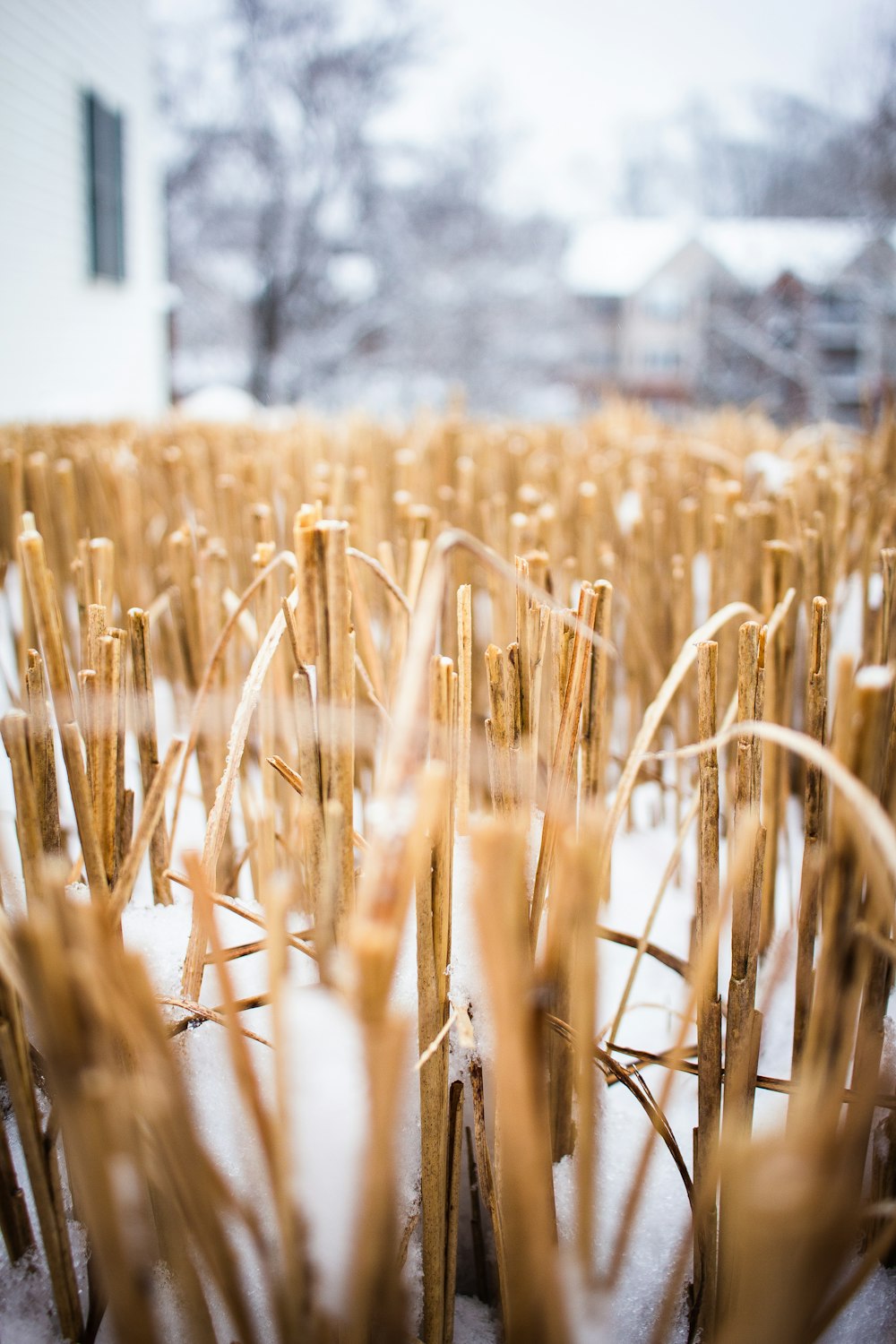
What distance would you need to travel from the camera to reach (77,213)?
5258 mm

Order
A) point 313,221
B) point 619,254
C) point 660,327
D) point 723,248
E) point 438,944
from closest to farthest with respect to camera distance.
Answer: point 438,944 < point 313,221 < point 723,248 < point 660,327 < point 619,254

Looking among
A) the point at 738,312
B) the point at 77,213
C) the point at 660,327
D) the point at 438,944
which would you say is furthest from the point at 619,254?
the point at 438,944

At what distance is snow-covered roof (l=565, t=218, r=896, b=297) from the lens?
1366 centimetres

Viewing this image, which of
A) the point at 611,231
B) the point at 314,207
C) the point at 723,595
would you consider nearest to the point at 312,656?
the point at 723,595

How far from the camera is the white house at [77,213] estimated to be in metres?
4.48

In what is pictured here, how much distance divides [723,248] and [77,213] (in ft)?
48.9

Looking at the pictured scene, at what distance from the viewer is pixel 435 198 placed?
1460 centimetres

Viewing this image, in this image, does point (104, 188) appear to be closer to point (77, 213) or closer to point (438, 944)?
point (77, 213)

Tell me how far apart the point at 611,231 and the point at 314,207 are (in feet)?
32.6

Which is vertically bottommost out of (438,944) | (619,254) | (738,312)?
(438,944)

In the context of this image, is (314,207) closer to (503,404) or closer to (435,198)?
(435,198)

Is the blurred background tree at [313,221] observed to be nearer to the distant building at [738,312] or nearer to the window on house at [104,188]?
the distant building at [738,312]

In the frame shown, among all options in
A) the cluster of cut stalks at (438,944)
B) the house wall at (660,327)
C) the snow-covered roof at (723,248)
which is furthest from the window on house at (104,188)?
the house wall at (660,327)

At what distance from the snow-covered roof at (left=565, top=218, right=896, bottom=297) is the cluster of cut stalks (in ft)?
49.1
